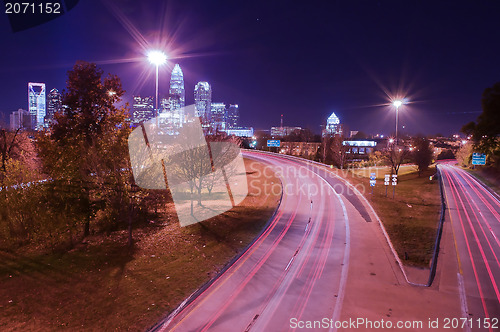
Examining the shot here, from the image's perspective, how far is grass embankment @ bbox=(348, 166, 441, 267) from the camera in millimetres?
16828

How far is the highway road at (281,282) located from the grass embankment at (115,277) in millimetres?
974

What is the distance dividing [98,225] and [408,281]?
18903 mm

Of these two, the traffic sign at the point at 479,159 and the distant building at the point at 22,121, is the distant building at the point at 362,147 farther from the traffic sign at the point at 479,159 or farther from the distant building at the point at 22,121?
the distant building at the point at 22,121

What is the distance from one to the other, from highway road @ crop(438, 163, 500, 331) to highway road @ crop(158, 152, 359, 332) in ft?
15.8

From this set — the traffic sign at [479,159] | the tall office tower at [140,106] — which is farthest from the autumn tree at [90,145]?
the traffic sign at [479,159]

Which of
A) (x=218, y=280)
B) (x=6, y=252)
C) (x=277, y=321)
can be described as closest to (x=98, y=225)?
(x=6, y=252)

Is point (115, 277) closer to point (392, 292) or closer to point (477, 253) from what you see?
→ point (392, 292)

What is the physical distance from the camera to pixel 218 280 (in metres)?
13.5

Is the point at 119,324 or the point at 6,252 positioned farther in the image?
the point at 6,252

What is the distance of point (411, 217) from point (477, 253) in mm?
7139

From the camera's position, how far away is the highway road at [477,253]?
441 inches

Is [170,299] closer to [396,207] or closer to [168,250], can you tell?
[168,250]

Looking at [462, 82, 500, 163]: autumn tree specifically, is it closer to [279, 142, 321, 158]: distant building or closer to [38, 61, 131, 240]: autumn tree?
[38, 61, 131, 240]: autumn tree

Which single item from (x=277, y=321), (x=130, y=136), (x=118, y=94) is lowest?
(x=277, y=321)
